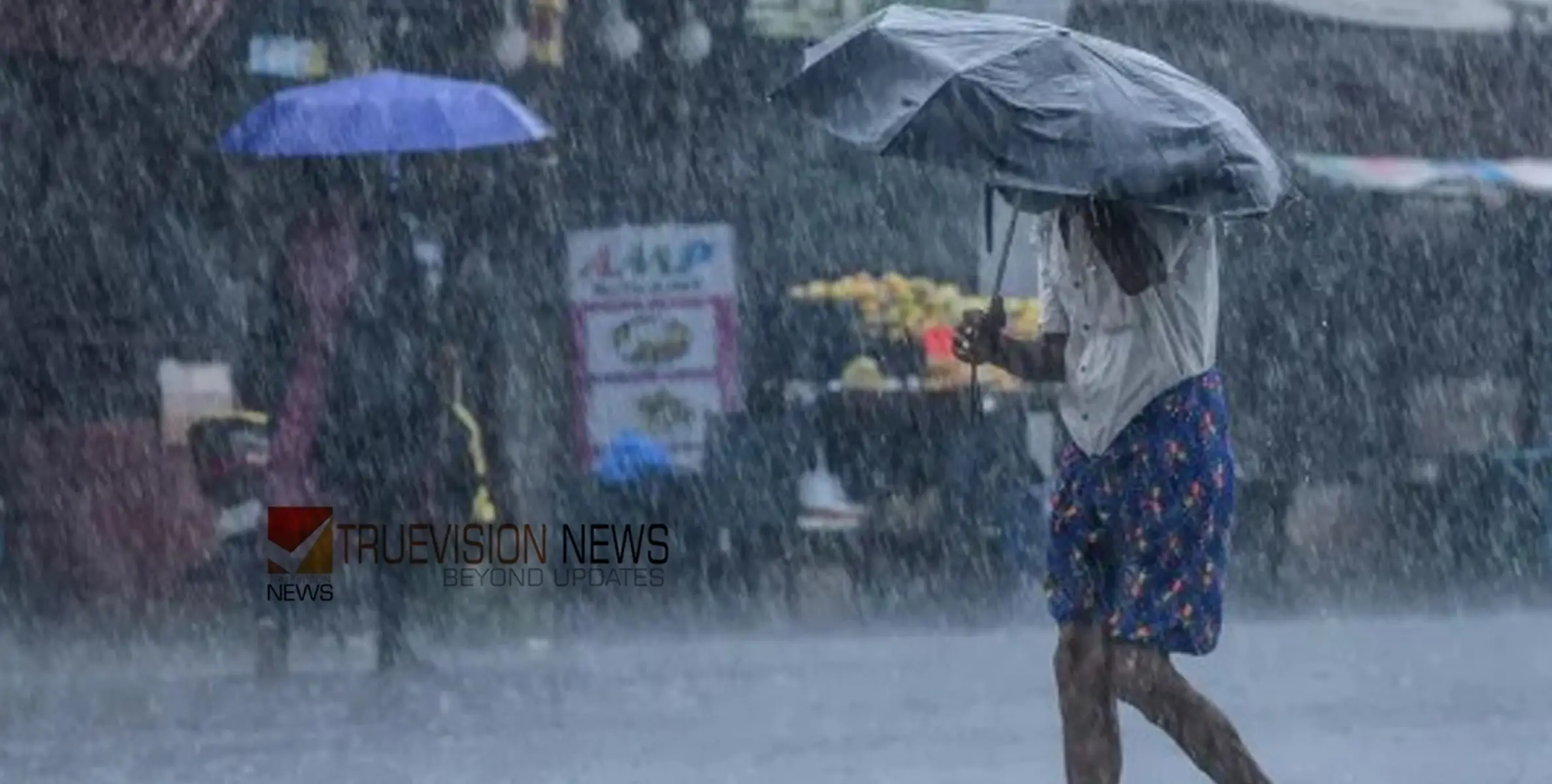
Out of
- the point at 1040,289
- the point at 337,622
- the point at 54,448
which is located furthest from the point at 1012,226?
the point at 54,448

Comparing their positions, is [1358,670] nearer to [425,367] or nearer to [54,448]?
[425,367]

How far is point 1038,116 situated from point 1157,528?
0.78 meters

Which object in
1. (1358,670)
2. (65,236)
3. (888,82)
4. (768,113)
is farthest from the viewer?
(768,113)

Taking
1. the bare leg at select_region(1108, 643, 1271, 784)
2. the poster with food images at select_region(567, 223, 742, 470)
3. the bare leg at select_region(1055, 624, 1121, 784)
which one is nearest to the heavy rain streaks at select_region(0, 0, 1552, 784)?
the poster with food images at select_region(567, 223, 742, 470)

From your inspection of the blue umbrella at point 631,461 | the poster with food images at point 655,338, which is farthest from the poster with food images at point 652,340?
the blue umbrella at point 631,461

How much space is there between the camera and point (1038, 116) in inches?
232

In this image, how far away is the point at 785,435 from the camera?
603 inches

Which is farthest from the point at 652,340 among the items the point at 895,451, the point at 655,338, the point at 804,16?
the point at 804,16

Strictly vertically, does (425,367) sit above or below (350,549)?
above

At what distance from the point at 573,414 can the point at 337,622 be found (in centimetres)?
282

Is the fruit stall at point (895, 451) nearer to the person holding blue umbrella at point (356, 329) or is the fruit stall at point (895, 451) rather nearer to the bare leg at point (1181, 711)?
the person holding blue umbrella at point (356, 329)

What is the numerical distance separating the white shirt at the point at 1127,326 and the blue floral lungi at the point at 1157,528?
0.13 feet

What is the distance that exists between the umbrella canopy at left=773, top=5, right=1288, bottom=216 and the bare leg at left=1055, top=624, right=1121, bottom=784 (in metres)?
0.82

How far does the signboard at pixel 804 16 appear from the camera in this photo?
1630 cm
